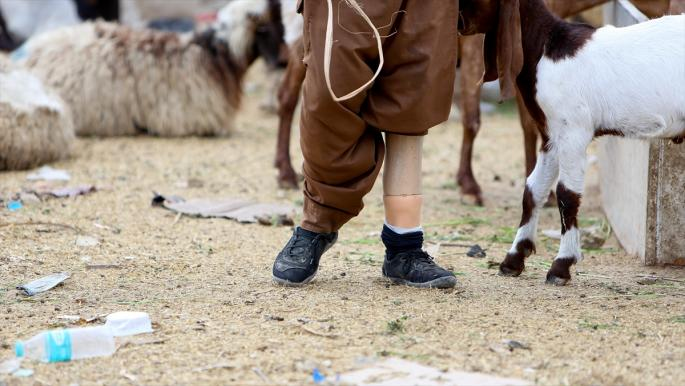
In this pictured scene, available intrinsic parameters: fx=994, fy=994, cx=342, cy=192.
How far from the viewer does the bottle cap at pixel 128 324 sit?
10.0 feet

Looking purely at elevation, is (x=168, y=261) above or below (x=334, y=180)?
below

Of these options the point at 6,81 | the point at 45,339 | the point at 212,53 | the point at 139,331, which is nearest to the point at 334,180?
the point at 139,331

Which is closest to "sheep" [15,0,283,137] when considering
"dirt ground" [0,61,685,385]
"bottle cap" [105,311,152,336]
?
"dirt ground" [0,61,685,385]

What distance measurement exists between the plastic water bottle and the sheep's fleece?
211 inches

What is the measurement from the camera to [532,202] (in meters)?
3.86

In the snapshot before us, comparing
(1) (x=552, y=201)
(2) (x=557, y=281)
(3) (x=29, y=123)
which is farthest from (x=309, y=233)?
(3) (x=29, y=123)

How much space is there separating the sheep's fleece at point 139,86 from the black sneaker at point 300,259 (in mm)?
4627

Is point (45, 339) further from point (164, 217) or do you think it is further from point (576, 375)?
point (164, 217)

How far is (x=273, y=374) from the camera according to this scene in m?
2.73

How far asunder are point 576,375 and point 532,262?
1.64 m

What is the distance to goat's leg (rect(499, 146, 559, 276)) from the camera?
3828mm

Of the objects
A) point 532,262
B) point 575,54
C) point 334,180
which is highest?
point 575,54

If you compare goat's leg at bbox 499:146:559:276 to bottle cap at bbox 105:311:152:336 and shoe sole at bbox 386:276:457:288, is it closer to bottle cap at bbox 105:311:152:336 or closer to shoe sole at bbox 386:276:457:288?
shoe sole at bbox 386:276:457:288

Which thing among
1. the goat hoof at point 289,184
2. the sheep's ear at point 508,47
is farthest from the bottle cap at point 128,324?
the goat hoof at point 289,184
